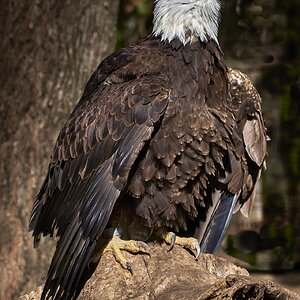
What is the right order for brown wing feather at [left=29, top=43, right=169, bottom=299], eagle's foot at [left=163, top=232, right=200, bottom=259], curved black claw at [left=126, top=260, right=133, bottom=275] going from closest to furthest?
1. curved black claw at [left=126, top=260, right=133, bottom=275]
2. brown wing feather at [left=29, top=43, right=169, bottom=299]
3. eagle's foot at [left=163, top=232, right=200, bottom=259]

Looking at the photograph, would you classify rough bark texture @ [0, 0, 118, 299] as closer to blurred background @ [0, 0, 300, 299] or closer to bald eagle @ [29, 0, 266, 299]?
blurred background @ [0, 0, 300, 299]

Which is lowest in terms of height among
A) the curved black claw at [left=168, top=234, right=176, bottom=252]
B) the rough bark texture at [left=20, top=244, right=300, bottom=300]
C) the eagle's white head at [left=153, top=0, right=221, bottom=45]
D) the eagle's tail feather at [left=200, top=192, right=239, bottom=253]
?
the rough bark texture at [left=20, top=244, right=300, bottom=300]

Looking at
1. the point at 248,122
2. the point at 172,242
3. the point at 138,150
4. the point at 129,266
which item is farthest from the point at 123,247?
the point at 248,122

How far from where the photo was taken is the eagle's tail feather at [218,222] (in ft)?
18.7

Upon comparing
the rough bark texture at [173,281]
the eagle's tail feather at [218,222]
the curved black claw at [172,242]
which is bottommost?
the rough bark texture at [173,281]

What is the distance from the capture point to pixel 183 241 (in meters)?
5.39

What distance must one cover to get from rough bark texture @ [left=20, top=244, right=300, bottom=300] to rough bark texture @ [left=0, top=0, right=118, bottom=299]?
1.51 meters

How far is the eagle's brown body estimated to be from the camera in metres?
4.98

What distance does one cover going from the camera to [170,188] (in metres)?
5.28

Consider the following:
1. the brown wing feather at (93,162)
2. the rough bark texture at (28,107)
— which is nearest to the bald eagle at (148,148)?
the brown wing feather at (93,162)

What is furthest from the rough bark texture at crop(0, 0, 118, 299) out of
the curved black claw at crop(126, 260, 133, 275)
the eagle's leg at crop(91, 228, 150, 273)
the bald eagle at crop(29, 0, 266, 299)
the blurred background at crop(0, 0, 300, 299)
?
the curved black claw at crop(126, 260, 133, 275)

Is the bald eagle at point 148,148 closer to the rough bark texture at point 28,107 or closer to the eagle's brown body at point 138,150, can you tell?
the eagle's brown body at point 138,150

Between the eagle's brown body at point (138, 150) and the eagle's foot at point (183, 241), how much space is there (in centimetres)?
7

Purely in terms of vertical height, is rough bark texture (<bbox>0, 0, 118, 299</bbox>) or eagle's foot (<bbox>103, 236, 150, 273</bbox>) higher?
rough bark texture (<bbox>0, 0, 118, 299</bbox>)
